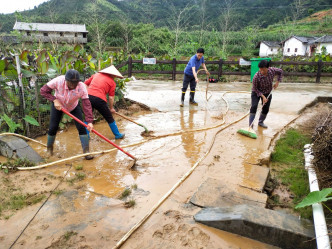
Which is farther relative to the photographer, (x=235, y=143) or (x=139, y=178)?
(x=235, y=143)

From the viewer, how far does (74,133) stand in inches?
222

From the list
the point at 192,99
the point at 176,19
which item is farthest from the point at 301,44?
the point at 192,99

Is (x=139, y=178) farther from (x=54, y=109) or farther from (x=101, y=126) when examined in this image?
(x=101, y=126)

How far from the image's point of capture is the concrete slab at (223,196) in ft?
9.61

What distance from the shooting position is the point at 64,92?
13.1ft

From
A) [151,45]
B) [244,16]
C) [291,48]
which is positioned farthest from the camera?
[244,16]

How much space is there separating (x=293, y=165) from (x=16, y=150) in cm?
441

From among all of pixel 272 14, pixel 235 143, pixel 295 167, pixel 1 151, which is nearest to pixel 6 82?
pixel 1 151

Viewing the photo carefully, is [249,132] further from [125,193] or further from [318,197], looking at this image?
[125,193]

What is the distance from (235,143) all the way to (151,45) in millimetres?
22565

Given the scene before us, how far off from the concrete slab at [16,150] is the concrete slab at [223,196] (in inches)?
103

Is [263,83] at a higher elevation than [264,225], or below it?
higher

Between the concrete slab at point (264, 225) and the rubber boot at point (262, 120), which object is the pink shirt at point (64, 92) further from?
the rubber boot at point (262, 120)

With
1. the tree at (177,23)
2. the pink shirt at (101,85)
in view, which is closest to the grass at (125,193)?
the pink shirt at (101,85)
